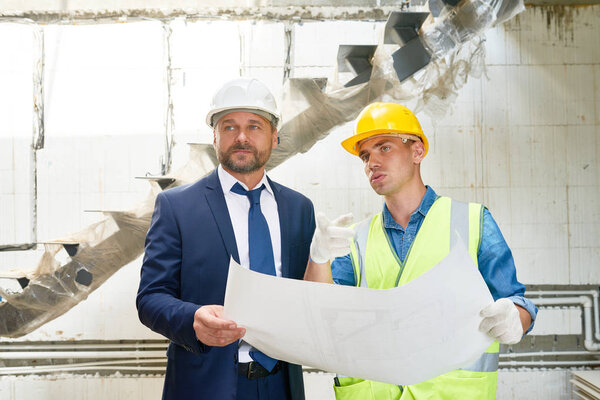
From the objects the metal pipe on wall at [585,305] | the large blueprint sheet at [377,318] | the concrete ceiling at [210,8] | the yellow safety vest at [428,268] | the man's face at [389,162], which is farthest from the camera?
the concrete ceiling at [210,8]

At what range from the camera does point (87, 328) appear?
3.33 m

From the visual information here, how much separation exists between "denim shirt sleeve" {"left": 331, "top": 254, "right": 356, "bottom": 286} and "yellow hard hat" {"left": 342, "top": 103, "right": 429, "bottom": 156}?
0.48 metres

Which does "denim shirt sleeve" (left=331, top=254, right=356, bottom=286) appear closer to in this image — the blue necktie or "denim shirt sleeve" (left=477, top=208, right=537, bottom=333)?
the blue necktie

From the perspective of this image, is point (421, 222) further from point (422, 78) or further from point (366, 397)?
point (422, 78)

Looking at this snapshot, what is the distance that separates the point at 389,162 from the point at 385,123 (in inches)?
5.9

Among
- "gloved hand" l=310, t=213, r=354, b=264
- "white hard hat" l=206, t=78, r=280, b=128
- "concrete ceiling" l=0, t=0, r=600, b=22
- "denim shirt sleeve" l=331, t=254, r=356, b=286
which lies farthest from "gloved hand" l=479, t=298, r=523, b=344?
"concrete ceiling" l=0, t=0, r=600, b=22

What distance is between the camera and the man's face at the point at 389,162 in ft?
5.42

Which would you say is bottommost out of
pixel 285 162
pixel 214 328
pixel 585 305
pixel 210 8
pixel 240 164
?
pixel 585 305

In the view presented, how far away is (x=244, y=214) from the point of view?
1.60 metres

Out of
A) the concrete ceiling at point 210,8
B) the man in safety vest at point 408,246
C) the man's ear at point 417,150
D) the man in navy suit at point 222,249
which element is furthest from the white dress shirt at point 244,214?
the concrete ceiling at point 210,8

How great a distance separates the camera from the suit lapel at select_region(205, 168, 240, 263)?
1.48 m

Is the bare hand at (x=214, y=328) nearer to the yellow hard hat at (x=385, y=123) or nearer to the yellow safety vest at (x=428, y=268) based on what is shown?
the yellow safety vest at (x=428, y=268)

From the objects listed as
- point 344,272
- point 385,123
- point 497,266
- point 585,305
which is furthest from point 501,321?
point 585,305

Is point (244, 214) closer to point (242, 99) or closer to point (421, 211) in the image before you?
point (242, 99)
